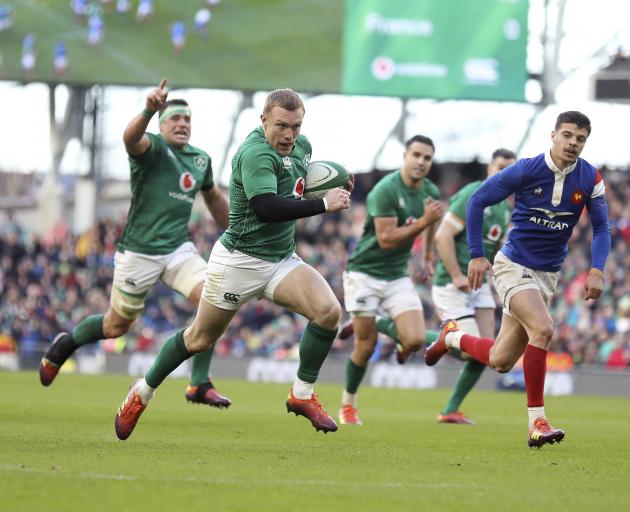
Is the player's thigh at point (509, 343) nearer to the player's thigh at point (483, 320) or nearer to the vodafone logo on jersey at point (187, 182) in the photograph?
the player's thigh at point (483, 320)

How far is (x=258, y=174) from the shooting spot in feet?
27.4

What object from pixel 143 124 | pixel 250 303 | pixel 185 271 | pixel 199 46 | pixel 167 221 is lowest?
pixel 250 303

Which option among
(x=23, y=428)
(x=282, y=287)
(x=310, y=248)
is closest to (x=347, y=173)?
(x=282, y=287)

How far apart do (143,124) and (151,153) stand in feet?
3.27

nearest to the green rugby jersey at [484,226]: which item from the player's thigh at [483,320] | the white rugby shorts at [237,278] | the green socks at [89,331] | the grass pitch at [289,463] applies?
the player's thigh at [483,320]

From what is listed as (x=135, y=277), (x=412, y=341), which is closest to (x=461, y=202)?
(x=412, y=341)

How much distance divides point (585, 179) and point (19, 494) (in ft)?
16.7

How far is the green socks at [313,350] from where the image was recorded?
8.93 meters

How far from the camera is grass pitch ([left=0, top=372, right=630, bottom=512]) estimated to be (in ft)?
20.1

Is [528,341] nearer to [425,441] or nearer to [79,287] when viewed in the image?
[425,441]

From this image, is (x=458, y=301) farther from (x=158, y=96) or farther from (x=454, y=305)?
(x=158, y=96)

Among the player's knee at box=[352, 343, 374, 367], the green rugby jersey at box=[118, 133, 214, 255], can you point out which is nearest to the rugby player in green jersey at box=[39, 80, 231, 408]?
the green rugby jersey at box=[118, 133, 214, 255]

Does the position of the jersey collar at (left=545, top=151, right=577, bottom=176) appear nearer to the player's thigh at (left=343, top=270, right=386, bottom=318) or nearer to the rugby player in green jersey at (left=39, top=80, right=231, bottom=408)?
the rugby player in green jersey at (left=39, top=80, right=231, bottom=408)

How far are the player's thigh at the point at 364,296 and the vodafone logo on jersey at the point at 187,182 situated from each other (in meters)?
2.00
